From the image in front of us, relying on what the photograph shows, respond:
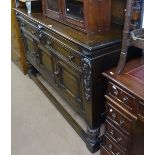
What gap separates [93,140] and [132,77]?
68cm

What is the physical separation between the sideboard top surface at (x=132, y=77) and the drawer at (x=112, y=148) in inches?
18.6

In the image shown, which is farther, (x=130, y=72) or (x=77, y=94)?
(x=77, y=94)

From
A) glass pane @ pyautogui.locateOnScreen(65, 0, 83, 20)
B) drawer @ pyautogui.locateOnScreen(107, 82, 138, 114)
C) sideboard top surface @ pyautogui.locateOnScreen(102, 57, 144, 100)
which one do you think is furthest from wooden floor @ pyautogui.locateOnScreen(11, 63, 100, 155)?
glass pane @ pyautogui.locateOnScreen(65, 0, 83, 20)

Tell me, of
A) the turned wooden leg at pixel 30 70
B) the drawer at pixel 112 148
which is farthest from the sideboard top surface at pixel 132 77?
the turned wooden leg at pixel 30 70

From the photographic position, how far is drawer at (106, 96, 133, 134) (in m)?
1.16

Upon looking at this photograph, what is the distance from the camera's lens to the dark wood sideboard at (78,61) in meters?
1.31

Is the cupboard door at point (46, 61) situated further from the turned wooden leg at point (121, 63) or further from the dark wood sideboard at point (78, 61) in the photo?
the turned wooden leg at point (121, 63)

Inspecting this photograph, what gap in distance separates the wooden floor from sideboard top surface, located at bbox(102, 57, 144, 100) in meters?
0.76

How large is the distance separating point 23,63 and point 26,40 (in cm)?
45

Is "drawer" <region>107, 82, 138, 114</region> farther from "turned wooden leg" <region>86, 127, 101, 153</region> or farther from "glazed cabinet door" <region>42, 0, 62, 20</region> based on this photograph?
"glazed cabinet door" <region>42, 0, 62, 20</region>

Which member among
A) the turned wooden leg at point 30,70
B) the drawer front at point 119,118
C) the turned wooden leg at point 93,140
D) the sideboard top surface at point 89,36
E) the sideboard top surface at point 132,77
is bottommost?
the turned wooden leg at point 93,140
